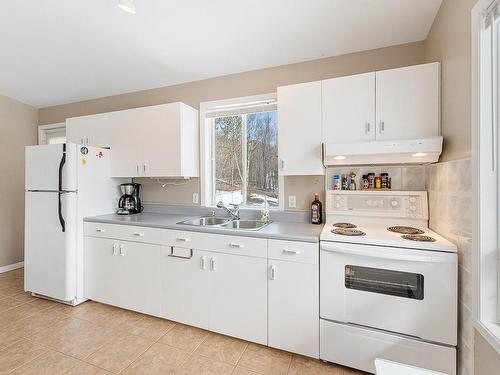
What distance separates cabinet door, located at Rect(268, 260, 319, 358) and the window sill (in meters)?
0.80

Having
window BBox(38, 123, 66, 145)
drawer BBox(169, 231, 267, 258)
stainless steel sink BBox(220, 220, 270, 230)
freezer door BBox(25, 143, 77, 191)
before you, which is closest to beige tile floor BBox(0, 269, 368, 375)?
drawer BBox(169, 231, 267, 258)

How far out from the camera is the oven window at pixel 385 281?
4.72ft

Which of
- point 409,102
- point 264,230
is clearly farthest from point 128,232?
point 409,102

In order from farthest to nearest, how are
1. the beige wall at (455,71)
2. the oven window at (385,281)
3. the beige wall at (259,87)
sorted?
the beige wall at (259,87), the oven window at (385,281), the beige wall at (455,71)

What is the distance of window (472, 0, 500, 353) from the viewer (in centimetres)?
110

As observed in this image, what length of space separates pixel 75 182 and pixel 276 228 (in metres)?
2.05

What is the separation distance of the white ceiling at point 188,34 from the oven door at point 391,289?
169 centimetres

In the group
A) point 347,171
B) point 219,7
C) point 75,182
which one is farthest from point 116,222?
point 347,171

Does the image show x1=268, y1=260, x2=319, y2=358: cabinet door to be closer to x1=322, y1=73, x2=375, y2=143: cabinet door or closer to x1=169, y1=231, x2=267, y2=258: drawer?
x1=169, y1=231, x2=267, y2=258: drawer

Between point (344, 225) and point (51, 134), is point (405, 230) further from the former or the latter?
point (51, 134)

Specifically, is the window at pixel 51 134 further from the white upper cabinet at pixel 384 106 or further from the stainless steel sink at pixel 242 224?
the white upper cabinet at pixel 384 106

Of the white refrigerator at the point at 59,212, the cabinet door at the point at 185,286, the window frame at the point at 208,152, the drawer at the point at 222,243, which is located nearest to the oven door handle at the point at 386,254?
the drawer at the point at 222,243

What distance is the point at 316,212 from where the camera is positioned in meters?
2.19

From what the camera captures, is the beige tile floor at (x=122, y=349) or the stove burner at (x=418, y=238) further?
the beige tile floor at (x=122, y=349)
